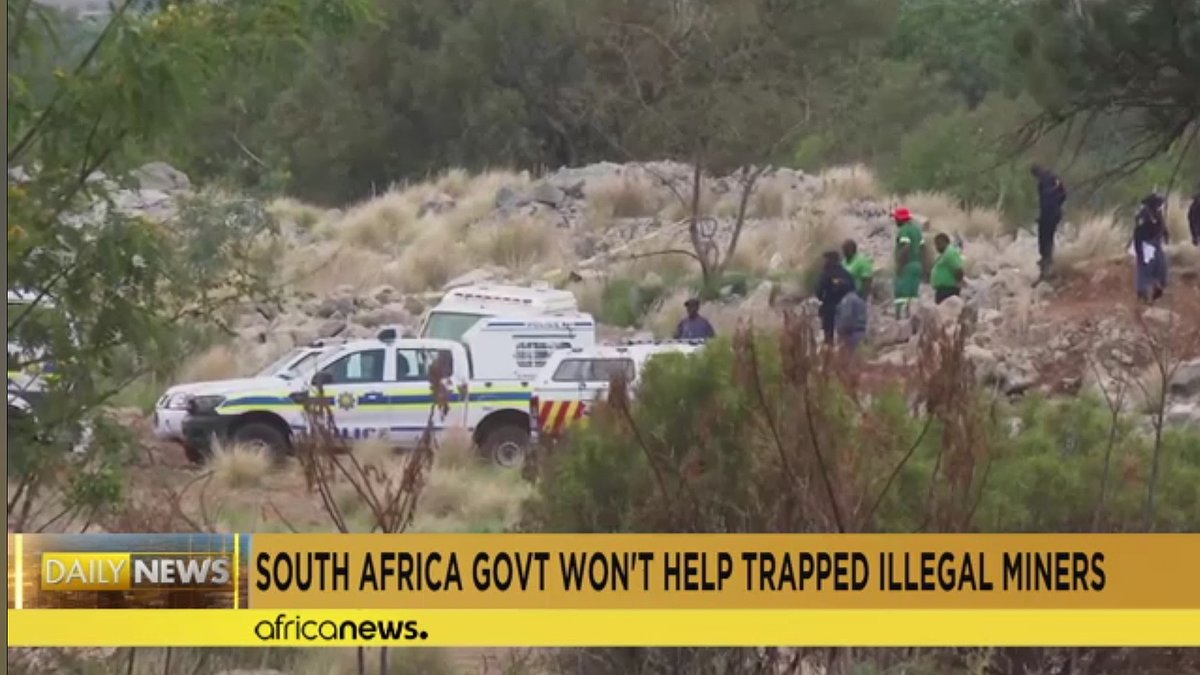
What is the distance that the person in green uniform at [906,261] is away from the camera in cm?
686

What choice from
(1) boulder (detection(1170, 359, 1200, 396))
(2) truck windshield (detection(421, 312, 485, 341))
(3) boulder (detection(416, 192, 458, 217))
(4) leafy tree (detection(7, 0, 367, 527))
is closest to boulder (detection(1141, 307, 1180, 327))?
(1) boulder (detection(1170, 359, 1200, 396))

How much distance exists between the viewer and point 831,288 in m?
6.87

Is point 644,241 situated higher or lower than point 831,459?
higher

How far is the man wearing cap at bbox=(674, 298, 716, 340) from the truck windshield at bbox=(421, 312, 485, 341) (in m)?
0.50

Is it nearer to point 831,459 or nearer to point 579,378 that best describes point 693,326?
point 579,378

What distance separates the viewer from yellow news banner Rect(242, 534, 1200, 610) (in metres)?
6.68

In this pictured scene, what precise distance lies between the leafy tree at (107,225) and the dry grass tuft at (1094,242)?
1882 millimetres

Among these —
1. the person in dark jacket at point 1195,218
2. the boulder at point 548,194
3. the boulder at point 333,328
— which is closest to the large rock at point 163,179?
the boulder at point 333,328

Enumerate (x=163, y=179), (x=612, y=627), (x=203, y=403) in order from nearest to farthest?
(x=612, y=627), (x=203, y=403), (x=163, y=179)

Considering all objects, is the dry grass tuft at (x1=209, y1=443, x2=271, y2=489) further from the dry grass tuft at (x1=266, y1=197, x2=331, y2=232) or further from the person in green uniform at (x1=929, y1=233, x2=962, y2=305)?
the person in green uniform at (x1=929, y1=233, x2=962, y2=305)

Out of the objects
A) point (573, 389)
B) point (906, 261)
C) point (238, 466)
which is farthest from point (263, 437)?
point (906, 261)

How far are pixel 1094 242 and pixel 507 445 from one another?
1.55 m

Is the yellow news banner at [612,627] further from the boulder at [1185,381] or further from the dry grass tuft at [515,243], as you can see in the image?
the dry grass tuft at [515,243]

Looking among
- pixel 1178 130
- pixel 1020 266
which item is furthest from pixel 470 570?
pixel 1178 130
